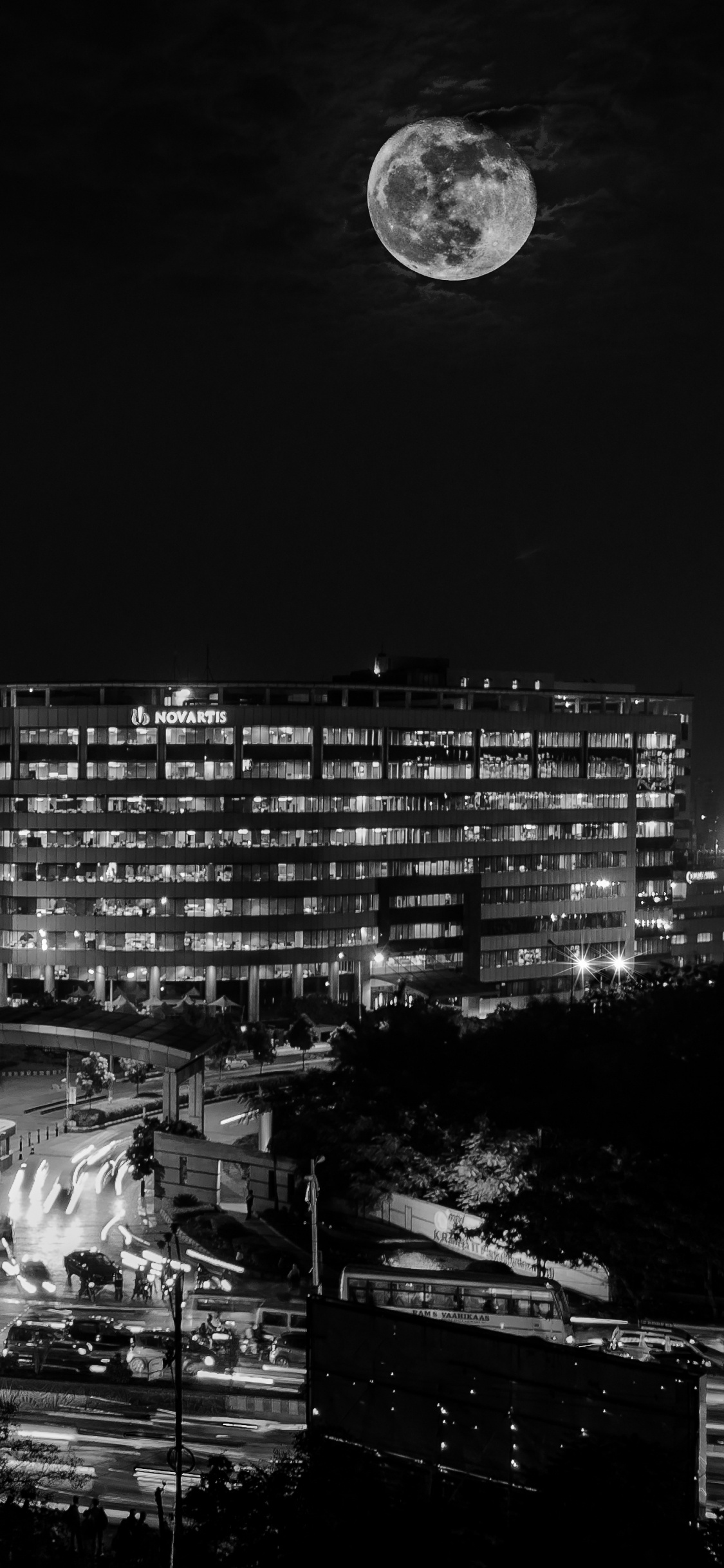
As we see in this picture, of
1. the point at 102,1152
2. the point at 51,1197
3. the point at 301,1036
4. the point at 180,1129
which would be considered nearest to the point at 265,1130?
the point at 180,1129

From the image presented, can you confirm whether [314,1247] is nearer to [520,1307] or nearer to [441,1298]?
[441,1298]

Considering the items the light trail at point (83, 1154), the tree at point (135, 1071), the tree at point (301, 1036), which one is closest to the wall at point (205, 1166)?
the light trail at point (83, 1154)

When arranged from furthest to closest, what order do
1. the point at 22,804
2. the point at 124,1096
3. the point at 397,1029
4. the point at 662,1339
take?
the point at 22,804
the point at 124,1096
the point at 397,1029
the point at 662,1339

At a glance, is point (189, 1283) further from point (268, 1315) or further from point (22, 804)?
point (22, 804)

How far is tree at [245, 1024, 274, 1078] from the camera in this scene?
2470 inches

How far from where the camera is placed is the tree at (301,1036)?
215 ft

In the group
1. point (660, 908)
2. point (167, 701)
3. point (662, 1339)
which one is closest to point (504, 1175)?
point (662, 1339)

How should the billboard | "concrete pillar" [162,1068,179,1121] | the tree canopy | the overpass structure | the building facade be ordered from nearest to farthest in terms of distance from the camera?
the billboard < the tree canopy < "concrete pillar" [162,1068,179,1121] < the overpass structure < the building facade

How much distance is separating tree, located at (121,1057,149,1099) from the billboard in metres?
38.3

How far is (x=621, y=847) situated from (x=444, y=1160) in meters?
59.3

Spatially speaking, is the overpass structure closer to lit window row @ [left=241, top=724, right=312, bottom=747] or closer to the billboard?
the billboard

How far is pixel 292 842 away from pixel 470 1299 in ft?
180

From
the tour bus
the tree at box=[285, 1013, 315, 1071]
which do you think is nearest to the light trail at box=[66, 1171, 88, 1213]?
the tour bus

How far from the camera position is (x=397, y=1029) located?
45.1 meters
